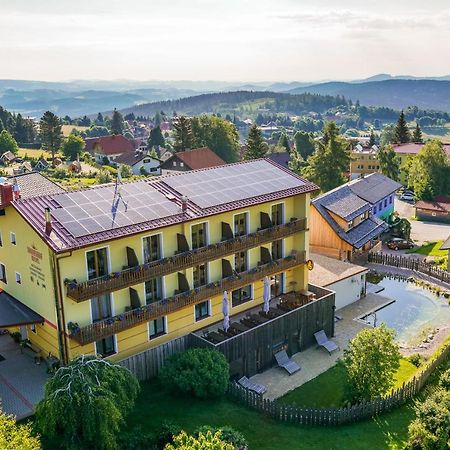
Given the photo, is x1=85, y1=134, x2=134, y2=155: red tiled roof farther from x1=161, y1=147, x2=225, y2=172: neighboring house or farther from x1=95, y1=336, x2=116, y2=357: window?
x1=95, y1=336, x2=116, y2=357: window

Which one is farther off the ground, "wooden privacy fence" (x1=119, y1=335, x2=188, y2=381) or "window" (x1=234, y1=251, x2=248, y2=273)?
"window" (x1=234, y1=251, x2=248, y2=273)

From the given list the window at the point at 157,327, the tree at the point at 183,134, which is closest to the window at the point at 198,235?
the window at the point at 157,327

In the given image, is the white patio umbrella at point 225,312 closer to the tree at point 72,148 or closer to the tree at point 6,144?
the tree at point 72,148

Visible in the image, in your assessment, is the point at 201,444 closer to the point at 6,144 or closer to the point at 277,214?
the point at 277,214

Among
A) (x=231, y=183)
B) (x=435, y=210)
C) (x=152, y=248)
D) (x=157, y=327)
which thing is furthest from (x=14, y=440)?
(x=435, y=210)

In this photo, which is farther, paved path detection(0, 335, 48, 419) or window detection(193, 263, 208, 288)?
window detection(193, 263, 208, 288)

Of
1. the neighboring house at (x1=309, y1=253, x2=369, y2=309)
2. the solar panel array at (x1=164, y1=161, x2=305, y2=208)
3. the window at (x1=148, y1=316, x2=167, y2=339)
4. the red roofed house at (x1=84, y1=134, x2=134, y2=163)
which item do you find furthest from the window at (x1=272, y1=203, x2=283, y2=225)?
the red roofed house at (x1=84, y1=134, x2=134, y2=163)
